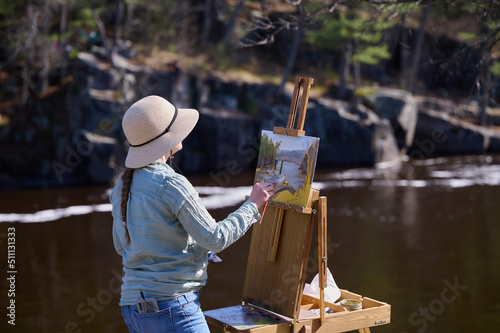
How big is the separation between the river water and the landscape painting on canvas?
2313 millimetres

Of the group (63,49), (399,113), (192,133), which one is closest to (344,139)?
(399,113)

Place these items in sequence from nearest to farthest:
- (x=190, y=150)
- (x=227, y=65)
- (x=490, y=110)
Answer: (x=190, y=150) < (x=227, y=65) < (x=490, y=110)

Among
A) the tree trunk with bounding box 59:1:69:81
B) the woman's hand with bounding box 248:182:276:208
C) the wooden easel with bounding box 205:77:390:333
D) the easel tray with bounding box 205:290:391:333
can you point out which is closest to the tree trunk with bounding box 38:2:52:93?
the tree trunk with bounding box 59:1:69:81

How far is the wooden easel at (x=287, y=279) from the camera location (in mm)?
2779

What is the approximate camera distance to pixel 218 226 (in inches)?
83.1

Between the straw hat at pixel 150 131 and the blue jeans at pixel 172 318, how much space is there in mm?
486

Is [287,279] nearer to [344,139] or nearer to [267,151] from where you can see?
[267,151]

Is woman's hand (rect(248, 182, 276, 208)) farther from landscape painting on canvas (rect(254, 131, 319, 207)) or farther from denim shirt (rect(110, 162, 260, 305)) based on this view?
landscape painting on canvas (rect(254, 131, 319, 207))

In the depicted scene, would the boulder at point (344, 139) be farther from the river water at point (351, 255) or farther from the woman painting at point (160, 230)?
the woman painting at point (160, 230)

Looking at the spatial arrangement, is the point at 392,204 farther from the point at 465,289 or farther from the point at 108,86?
the point at 108,86

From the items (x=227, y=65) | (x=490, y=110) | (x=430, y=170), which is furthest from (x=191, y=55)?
(x=490, y=110)

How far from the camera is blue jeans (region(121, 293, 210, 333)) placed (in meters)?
2.12

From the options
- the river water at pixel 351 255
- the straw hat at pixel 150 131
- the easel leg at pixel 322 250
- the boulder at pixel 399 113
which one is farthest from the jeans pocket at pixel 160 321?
the boulder at pixel 399 113

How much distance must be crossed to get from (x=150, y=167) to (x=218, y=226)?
1.02 ft
